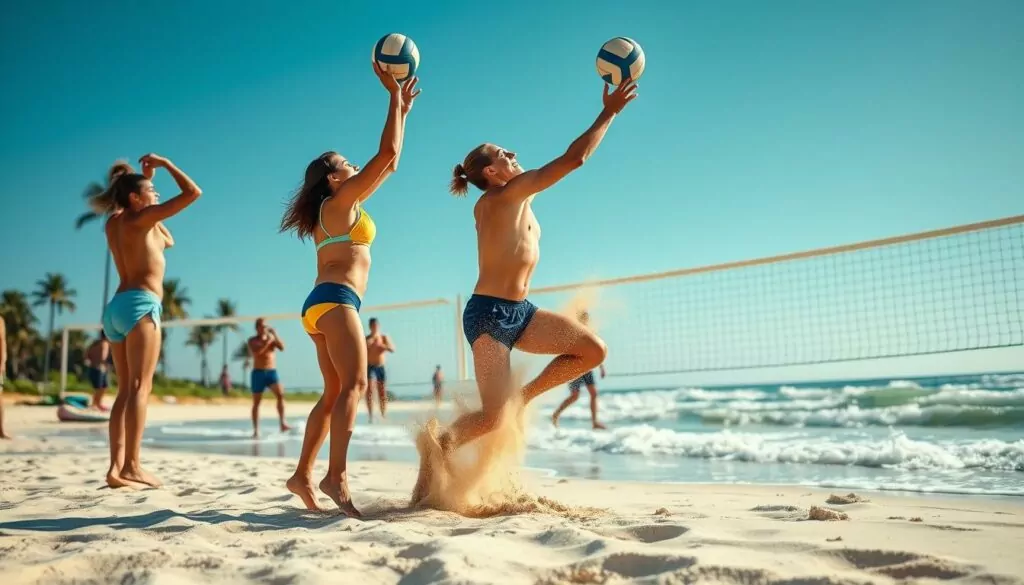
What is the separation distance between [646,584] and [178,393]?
36913mm

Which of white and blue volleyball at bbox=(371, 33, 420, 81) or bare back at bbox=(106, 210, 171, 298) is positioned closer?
white and blue volleyball at bbox=(371, 33, 420, 81)

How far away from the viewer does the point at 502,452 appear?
3404 mm

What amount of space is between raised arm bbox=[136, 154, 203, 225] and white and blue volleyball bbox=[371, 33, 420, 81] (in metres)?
1.45

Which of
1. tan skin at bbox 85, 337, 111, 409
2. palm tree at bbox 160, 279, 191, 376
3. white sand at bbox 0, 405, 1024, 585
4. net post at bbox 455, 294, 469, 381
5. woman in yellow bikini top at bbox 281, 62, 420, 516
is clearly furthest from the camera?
palm tree at bbox 160, 279, 191, 376

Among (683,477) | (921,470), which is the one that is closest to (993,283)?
(921,470)

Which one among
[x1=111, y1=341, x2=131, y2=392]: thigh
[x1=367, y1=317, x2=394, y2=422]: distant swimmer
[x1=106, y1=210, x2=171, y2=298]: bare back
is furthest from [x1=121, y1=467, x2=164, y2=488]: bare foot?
[x1=367, y1=317, x2=394, y2=422]: distant swimmer

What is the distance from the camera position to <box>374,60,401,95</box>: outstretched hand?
338cm

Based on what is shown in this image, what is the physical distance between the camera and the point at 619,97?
11.0 ft

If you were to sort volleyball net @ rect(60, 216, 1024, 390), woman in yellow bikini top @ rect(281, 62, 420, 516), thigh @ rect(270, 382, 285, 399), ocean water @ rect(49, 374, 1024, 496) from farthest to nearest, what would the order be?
thigh @ rect(270, 382, 285, 399), volleyball net @ rect(60, 216, 1024, 390), ocean water @ rect(49, 374, 1024, 496), woman in yellow bikini top @ rect(281, 62, 420, 516)

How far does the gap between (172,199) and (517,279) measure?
2120 millimetres

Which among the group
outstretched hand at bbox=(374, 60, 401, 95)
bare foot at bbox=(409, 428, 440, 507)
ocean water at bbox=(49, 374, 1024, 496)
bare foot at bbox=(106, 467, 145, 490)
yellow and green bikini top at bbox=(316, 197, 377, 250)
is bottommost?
ocean water at bbox=(49, 374, 1024, 496)

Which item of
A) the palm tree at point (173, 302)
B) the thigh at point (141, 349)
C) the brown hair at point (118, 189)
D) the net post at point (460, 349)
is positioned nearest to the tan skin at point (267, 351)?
the net post at point (460, 349)

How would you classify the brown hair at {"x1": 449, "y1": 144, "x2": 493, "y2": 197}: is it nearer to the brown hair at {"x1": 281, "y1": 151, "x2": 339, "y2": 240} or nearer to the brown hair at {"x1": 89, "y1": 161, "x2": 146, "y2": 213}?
the brown hair at {"x1": 281, "y1": 151, "x2": 339, "y2": 240}

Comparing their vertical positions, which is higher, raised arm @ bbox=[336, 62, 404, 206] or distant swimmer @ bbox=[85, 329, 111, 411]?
raised arm @ bbox=[336, 62, 404, 206]
